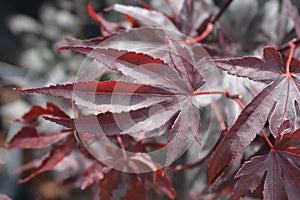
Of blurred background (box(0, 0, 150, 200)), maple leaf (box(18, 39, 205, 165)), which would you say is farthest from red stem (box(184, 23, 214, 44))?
blurred background (box(0, 0, 150, 200))

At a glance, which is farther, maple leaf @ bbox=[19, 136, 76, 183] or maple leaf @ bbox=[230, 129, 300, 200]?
maple leaf @ bbox=[19, 136, 76, 183]

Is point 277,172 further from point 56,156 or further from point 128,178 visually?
point 56,156

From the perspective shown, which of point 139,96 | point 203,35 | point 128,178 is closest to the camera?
point 139,96

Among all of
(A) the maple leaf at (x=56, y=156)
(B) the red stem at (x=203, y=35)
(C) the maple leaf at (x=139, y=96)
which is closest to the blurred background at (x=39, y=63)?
(B) the red stem at (x=203, y=35)

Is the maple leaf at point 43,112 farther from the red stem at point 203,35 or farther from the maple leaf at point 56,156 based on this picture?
the red stem at point 203,35

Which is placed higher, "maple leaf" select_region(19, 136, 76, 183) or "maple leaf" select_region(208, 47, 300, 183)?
"maple leaf" select_region(208, 47, 300, 183)

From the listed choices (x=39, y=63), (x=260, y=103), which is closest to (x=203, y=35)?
(x=260, y=103)

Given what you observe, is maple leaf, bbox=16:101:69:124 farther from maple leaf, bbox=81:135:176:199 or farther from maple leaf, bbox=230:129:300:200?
maple leaf, bbox=230:129:300:200
